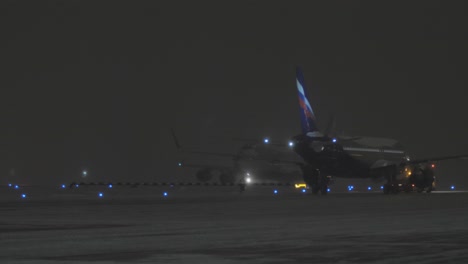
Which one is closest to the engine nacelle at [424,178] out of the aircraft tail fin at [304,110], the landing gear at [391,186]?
the landing gear at [391,186]

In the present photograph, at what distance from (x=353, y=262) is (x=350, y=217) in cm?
1530

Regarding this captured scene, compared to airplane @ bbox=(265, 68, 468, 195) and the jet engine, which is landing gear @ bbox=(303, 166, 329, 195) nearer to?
airplane @ bbox=(265, 68, 468, 195)

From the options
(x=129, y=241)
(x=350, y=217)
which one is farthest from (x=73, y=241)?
(x=350, y=217)

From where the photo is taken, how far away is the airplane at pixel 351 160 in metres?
66.2

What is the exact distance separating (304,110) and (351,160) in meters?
7.28

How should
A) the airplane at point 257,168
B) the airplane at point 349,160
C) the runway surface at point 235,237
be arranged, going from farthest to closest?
the airplane at point 257,168, the airplane at point 349,160, the runway surface at point 235,237

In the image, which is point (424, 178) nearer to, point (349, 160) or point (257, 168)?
point (349, 160)

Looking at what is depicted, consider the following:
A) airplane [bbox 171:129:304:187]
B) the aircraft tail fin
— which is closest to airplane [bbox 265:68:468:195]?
the aircraft tail fin

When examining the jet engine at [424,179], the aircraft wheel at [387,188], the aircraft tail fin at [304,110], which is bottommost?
the aircraft wheel at [387,188]

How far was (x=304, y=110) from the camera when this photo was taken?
66.9 m

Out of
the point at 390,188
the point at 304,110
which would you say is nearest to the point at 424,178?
the point at 390,188

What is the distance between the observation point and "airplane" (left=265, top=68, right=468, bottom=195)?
6619cm

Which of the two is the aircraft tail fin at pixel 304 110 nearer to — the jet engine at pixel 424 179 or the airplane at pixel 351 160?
the airplane at pixel 351 160

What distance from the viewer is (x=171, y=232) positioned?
24.3 metres
